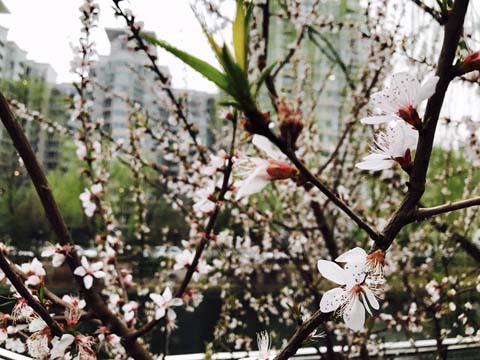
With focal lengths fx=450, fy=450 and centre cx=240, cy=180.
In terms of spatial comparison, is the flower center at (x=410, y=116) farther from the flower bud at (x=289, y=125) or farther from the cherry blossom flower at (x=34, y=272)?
the cherry blossom flower at (x=34, y=272)

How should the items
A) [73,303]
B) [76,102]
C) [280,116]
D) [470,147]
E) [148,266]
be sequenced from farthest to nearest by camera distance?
1. [148,266]
2. [470,147]
3. [76,102]
4. [73,303]
5. [280,116]

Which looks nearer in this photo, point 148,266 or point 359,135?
point 359,135

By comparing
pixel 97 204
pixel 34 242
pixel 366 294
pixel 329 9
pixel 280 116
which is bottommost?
pixel 34 242

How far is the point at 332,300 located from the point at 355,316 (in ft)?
0.14

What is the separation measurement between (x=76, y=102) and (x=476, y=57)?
65.7 inches

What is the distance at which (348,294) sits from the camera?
588mm

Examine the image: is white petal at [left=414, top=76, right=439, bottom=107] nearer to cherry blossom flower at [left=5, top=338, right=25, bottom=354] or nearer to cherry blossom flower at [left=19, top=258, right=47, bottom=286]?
cherry blossom flower at [left=19, top=258, right=47, bottom=286]

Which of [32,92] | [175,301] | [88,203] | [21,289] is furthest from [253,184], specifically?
[32,92]

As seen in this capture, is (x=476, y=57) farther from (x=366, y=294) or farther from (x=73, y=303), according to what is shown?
(x=73, y=303)

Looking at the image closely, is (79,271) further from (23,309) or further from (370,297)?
(370,297)

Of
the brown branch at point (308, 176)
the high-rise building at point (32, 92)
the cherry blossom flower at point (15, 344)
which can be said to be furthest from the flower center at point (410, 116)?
the high-rise building at point (32, 92)

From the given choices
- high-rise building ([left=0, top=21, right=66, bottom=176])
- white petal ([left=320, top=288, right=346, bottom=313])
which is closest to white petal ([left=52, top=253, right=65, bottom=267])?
white petal ([left=320, top=288, right=346, bottom=313])

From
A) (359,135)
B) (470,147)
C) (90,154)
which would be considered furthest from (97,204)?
(359,135)

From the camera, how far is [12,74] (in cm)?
986
